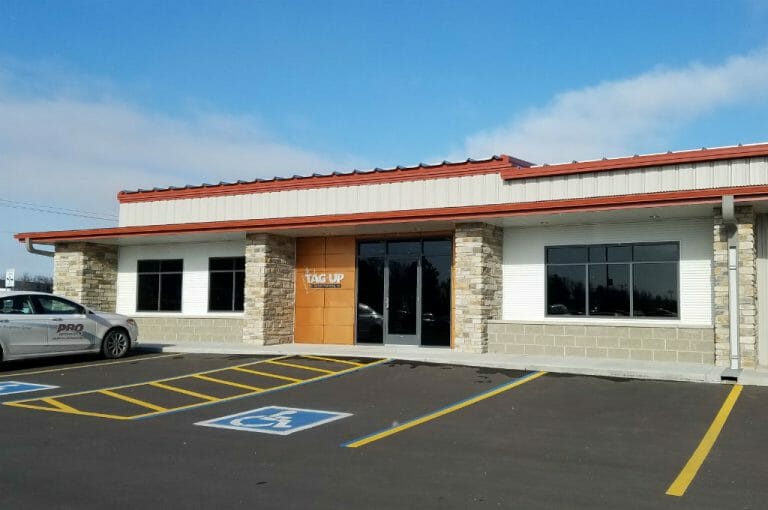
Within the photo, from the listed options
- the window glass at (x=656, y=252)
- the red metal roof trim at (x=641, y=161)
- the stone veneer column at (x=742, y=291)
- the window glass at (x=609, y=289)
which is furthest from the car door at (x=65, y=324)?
the stone veneer column at (x=742, y=291)

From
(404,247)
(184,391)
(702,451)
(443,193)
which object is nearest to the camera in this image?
(702,451)

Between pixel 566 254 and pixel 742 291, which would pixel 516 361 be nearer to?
pixel 566 254

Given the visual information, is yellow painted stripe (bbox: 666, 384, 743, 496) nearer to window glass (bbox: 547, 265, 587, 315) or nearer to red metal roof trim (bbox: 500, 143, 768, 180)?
window glass (bbox: 547, 265, 587, 315)

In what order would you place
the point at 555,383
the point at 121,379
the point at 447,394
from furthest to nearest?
the point at 121,379 → the point at 555,383 → the point at 447,394

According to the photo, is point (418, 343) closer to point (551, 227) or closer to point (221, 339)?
point (551, 227)

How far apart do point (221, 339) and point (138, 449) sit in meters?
12.5

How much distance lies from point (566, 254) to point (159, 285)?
12312 mm

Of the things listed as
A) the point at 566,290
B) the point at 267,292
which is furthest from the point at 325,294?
the point at 566,290

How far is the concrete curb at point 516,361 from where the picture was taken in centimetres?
1267

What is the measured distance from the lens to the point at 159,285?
22.0 m

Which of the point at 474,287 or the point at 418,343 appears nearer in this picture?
the point at 474,287

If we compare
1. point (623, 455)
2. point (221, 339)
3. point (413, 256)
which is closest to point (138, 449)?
point (623, 455)

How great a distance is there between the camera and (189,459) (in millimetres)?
7160

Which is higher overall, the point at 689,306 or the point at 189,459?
the point at 689,306
